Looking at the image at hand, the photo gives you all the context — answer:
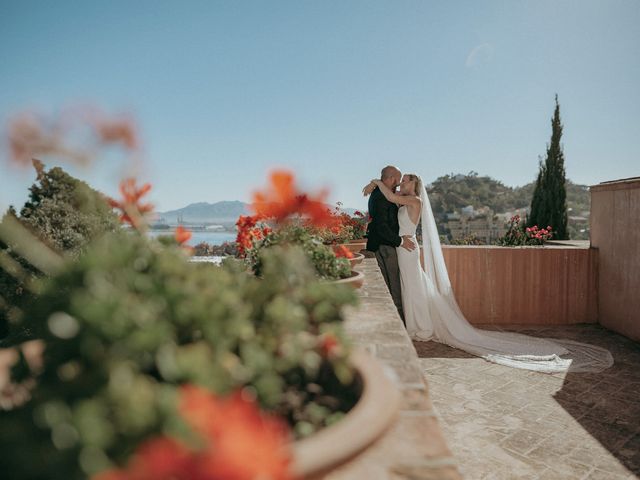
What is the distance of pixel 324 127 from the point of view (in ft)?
61.9

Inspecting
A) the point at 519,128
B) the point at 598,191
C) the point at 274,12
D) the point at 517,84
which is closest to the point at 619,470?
the point at 598,191

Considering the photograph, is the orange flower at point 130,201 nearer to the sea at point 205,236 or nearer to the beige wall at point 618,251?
the sea at point 205,236

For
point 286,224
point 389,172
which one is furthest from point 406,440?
point 389,172

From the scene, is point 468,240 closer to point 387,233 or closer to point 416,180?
point 416,180

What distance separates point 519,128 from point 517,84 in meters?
9.71

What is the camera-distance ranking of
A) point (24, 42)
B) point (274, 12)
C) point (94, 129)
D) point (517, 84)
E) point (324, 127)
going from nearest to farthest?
point (94, 129), point (24, 42), point (274, 12), point (517, 84), point (324, 127)

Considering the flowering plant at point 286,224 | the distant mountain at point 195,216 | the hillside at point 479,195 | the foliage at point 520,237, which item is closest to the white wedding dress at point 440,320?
the foliage at point 520,237

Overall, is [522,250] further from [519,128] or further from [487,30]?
[519,128]

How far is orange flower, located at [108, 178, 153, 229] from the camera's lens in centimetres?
102

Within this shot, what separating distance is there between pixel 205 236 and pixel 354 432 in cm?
134

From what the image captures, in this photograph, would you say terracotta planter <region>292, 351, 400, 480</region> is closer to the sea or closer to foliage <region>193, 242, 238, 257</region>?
the sea

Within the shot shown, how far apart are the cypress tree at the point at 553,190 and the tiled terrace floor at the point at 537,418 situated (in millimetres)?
11408

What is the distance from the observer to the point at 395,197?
18.6ft

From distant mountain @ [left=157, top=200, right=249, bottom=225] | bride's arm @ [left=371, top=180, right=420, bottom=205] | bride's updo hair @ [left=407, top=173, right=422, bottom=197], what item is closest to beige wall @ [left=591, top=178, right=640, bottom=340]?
bride's updo hair @ [left=407, top=173, right=422, bottom=197]
